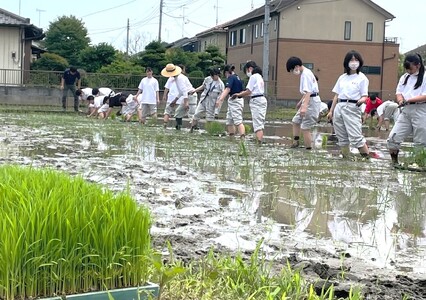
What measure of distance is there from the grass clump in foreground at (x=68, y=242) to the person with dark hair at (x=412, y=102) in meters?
7.33

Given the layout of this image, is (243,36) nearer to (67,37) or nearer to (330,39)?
(330,39)

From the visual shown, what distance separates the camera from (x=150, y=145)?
12.0m

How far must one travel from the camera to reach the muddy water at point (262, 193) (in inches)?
189

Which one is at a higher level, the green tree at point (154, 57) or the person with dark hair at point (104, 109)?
the green tree at point (154, 57)

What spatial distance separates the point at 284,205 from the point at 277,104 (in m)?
32.6

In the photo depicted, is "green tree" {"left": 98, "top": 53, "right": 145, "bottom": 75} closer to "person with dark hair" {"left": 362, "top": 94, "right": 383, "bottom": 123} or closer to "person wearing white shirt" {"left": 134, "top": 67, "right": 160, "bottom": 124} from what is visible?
"person with dark hair" {"left": 362, "top": 94, "right": 383, "bottom": 123}

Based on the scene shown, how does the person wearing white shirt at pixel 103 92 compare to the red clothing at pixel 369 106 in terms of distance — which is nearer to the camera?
the person wearing white shirt at pixel 103 92

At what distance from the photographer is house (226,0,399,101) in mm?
47500

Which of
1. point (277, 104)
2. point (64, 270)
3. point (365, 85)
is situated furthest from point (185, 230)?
point (277, 104)

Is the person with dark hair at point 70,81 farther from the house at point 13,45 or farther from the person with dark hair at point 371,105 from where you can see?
the person with dark hair at point 371,105

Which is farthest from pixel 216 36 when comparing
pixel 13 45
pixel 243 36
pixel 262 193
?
pixel 262 193

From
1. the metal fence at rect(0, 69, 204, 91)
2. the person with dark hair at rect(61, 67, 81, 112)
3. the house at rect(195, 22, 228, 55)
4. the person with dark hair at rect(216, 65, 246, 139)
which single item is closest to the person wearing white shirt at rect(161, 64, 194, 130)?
the person with dark hair at rect(216, 65, 246, 139)

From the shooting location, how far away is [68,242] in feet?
9.27

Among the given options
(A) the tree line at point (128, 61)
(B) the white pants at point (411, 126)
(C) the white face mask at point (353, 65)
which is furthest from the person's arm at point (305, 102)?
(A) the tree line at point (128, 61)
